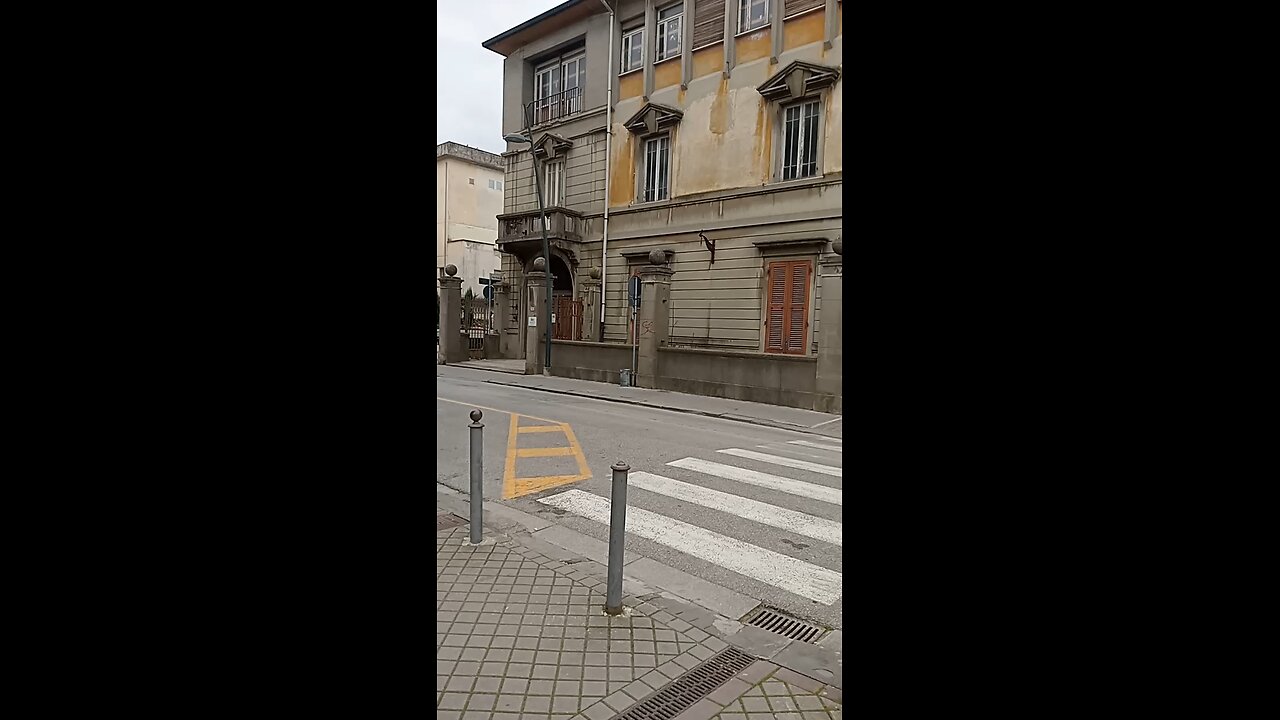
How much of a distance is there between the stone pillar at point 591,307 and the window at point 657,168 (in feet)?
9.71

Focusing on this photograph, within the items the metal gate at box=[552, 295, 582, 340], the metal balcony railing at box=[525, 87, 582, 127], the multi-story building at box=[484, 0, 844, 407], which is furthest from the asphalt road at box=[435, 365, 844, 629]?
the metal balcony railing at box=[525, 87, 582, 127]

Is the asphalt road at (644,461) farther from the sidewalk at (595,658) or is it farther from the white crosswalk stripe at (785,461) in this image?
the sidewalk at (595,658)

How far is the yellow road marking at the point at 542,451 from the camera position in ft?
27.9

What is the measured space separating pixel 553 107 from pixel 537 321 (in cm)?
811

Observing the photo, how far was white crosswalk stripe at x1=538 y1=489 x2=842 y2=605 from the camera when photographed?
4500 mm

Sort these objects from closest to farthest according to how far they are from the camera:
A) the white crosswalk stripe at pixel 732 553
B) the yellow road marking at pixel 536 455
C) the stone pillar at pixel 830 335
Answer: the white crosswalk stripe at pixel 732 553
the yellow road marking at pixel 536 455
the stone pillar at pixel 830 335

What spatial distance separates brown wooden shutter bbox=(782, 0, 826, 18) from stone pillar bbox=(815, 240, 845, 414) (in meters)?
7.02

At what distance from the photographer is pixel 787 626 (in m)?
3.89

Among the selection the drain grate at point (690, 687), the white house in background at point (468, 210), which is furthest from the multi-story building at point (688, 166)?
the white house in background at point (468, 210)

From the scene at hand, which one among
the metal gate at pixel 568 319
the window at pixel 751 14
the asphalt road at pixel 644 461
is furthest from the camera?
the metal gate at pixel 568 319
